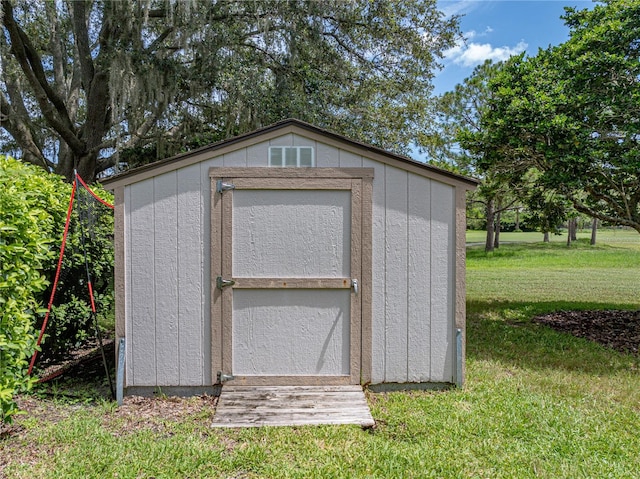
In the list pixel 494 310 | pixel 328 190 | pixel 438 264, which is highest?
pixel 328 190

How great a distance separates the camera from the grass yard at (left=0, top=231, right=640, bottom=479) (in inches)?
93.7

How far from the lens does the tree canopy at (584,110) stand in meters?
5.04

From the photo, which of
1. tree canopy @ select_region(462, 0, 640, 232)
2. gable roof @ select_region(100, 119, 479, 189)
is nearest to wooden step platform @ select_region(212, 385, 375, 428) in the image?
gable roof @ select_region(100, 119, 479, 189)

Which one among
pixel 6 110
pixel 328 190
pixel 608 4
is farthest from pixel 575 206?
pixel 6 110

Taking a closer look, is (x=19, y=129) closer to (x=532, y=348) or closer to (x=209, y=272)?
(x=209, y=272)

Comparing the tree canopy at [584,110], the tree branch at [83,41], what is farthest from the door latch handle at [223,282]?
the tree branch at [83,41]

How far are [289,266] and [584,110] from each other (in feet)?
15.0

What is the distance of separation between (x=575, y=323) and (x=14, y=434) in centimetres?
700

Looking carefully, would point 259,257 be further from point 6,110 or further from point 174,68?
point 6,110

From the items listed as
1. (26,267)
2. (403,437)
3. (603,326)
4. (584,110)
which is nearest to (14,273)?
(26,267)

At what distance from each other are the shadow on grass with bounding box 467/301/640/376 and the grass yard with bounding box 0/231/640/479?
0.22 ft

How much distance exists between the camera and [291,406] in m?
3.11

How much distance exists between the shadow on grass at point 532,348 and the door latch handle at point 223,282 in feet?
9.43

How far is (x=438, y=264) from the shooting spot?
3.54 meters
